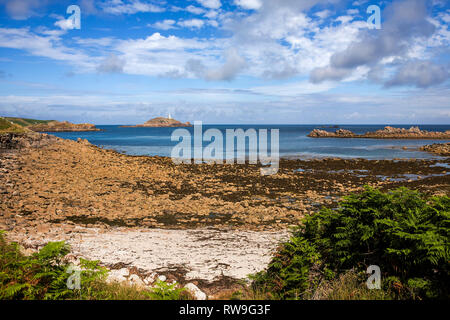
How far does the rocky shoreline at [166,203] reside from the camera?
8305mm

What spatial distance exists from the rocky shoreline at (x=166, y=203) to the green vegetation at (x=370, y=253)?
1613mm

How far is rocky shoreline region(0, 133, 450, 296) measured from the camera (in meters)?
8.30

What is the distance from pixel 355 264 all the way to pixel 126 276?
475cm

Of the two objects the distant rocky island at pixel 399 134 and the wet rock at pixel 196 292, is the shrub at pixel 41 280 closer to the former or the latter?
the wet rock at pixel 196 292

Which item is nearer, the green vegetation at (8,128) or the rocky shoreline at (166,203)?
the rocky shoreline at (166,203)

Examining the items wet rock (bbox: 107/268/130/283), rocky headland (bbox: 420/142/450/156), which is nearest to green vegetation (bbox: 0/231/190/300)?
wet rock (bbox: 107/268/130/283)

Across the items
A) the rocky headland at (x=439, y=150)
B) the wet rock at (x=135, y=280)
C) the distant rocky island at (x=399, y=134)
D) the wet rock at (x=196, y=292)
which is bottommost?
the wet rock at (x=135, y=280)

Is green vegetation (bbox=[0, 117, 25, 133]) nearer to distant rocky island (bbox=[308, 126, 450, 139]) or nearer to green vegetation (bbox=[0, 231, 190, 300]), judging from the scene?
green vegetation (bbox=[0, 231, 190, 300])

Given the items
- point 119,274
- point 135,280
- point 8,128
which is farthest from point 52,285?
point 8,128

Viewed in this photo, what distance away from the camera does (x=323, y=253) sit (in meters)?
5.75

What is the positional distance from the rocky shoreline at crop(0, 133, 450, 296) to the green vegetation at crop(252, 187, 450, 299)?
5.29ft

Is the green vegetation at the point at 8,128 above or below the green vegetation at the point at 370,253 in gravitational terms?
above

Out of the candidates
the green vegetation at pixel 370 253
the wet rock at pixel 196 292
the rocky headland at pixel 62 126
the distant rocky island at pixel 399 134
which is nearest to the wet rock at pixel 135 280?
the wet rock at pixel 196 292
